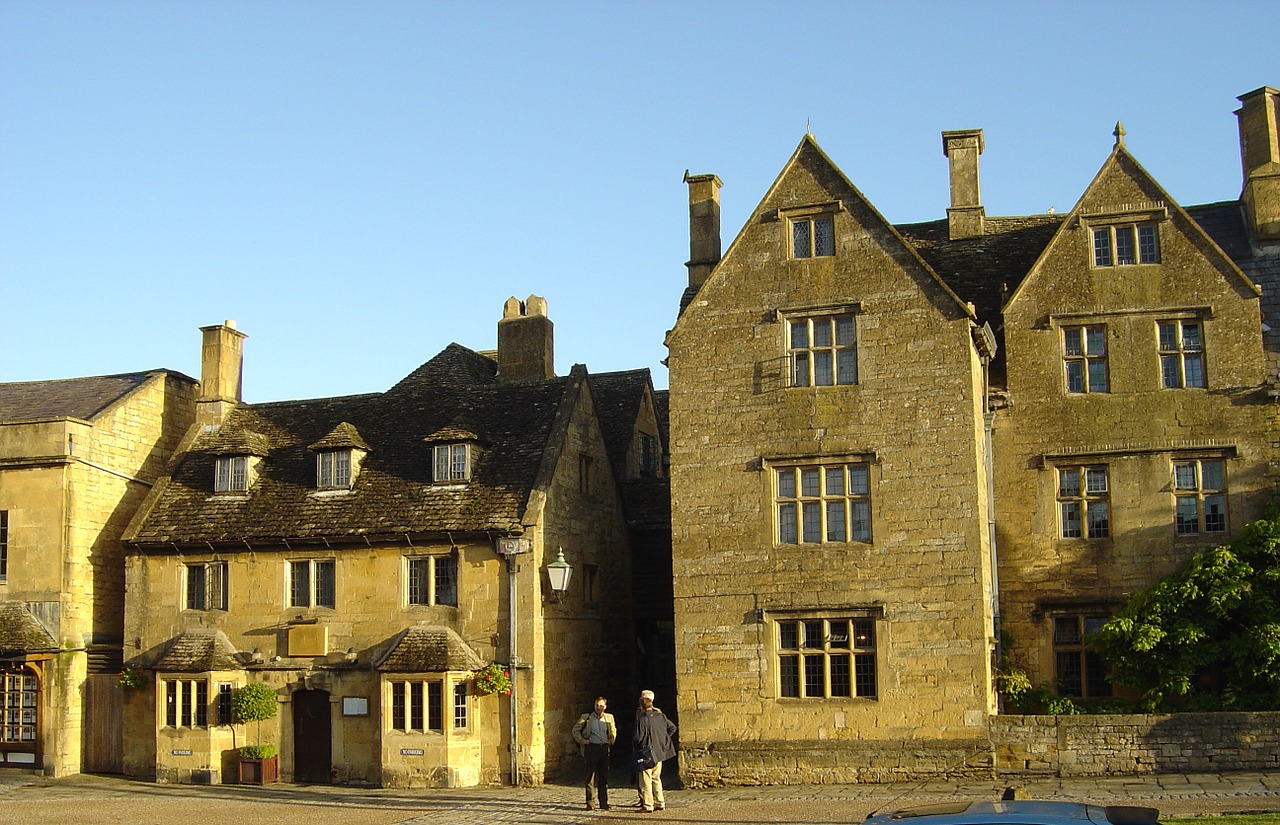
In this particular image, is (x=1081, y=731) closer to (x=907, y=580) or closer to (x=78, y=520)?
(x=907, y=580)

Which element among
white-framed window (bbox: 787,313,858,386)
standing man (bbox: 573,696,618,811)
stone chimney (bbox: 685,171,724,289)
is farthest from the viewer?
stone chimney (bbox: 685,171,724,289)

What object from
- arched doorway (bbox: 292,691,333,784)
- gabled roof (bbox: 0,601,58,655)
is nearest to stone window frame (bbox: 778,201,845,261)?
arched doorway (bbox: 292,691,333,784)

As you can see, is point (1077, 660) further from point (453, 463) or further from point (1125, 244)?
point (453, 463)

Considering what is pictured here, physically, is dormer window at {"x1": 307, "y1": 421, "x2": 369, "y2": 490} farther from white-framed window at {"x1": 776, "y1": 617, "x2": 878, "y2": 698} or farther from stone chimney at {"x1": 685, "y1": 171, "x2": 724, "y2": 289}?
white-framed window at {"x1": 776, "y1": 617, "x2": 878, "y2": 698}

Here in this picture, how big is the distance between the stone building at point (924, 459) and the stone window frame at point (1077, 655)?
6 centimetres

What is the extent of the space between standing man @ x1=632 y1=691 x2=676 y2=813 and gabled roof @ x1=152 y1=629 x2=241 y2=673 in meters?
11.8

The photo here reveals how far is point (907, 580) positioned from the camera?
82.2ft

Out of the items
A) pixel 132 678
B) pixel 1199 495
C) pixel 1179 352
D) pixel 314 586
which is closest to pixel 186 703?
pixel 132 678

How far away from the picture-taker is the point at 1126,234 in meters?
27.7

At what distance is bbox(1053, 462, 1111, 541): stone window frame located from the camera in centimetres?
2722

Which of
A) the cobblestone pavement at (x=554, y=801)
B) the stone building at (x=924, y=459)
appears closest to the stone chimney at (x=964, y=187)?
Answer: the stone building at (x=924, y=459)

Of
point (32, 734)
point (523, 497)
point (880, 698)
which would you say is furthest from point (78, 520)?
point (880, 698)

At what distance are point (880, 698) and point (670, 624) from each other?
10224 millimetres

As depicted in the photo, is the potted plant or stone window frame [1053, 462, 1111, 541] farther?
the potted plant
